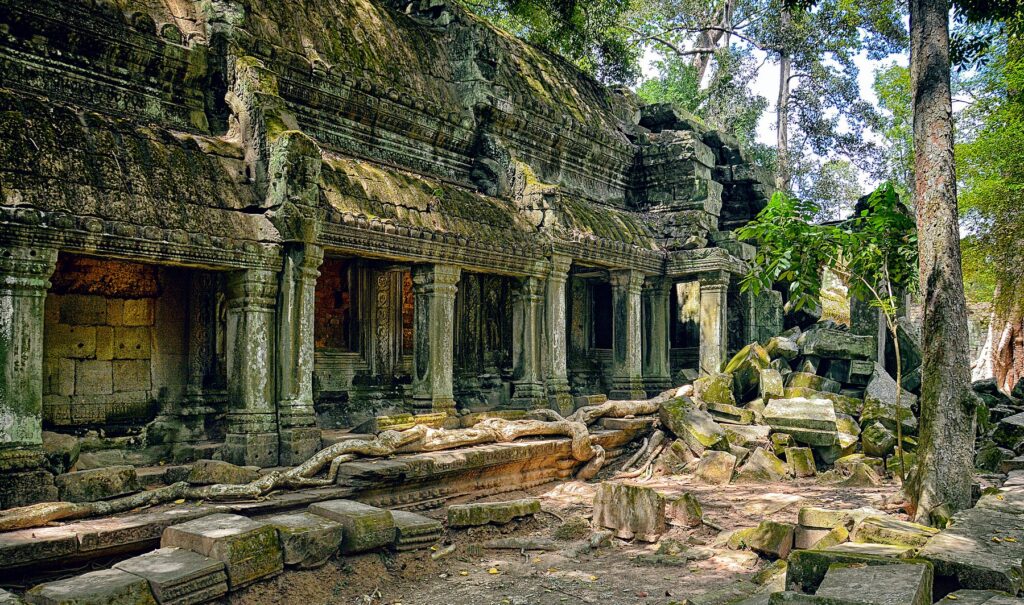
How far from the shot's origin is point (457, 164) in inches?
419

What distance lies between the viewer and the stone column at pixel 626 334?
11.7m

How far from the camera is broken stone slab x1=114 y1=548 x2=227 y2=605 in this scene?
4246mm

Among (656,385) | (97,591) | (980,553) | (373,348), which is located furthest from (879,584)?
(656,385)

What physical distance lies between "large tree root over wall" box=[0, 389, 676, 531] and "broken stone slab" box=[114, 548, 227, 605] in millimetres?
1062

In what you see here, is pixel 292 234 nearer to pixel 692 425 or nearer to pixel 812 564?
pixel 812 564

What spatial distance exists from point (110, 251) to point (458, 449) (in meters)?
3.88

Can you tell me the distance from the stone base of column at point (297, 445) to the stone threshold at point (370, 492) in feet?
1.79

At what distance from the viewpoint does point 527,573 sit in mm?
5992

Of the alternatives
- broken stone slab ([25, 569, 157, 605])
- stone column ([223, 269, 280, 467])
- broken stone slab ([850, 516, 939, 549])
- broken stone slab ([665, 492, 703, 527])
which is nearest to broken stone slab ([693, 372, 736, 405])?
broken stone slab ([665, 492, 703, 527])

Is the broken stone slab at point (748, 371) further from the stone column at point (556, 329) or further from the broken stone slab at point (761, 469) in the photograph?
the stone column at point (556, 329)

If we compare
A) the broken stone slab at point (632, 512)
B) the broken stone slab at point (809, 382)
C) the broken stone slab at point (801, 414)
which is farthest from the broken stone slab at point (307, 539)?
the broken stone slab at point (809, 382)

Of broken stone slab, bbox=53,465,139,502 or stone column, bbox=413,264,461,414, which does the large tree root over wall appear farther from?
stone column, bbox=413,264,461,414

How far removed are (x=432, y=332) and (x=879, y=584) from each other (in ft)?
19.3

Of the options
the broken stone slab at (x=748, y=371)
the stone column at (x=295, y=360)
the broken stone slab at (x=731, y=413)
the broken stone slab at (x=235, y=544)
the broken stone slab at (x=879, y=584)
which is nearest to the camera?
the broken stone slab at (x=879, y=584)
